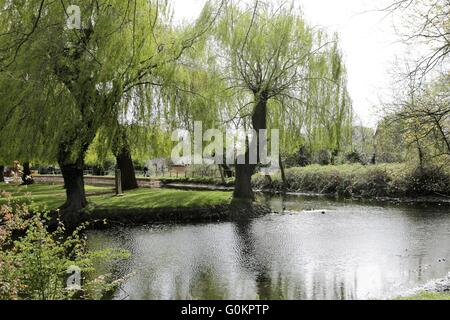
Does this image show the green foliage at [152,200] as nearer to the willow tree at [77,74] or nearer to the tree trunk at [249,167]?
the tree trunk at [249,167]

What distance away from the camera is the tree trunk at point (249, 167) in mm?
18281

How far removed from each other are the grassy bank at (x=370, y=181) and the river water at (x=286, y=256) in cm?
561

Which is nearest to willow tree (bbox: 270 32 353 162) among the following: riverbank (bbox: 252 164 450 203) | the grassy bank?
riverbank (bbox: 252 164 450 203)

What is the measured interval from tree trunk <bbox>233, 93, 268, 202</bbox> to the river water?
9.78ft

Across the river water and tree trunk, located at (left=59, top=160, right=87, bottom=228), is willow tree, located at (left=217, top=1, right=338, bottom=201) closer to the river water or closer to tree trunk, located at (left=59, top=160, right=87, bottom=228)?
the river water

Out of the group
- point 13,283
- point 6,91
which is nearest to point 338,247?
point 13,283

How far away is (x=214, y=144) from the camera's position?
1711 cm

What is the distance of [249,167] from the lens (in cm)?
1895

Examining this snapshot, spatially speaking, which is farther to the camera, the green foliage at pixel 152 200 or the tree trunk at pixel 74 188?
the green foliage at pixel 152 200

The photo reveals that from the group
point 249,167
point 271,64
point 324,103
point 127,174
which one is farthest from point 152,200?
point 324,103

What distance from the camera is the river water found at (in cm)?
705

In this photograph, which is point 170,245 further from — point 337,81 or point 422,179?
point 422,179

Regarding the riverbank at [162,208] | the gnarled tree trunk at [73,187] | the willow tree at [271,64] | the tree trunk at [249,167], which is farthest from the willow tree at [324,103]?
the gnarled tree trunk at [73,187]
